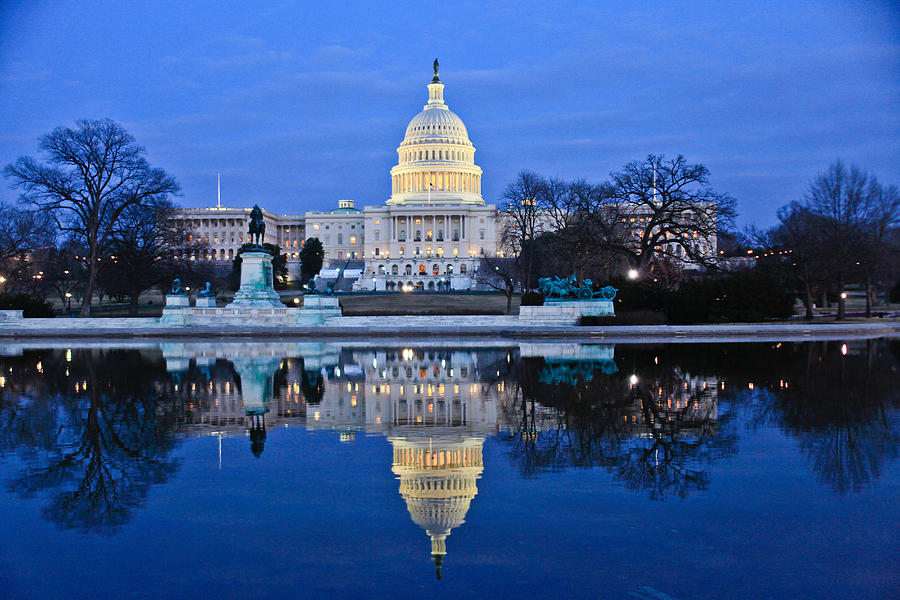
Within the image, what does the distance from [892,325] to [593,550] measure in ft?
123

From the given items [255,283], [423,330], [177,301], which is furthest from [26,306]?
[423,330]

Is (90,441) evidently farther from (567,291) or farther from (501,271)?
(501,271)

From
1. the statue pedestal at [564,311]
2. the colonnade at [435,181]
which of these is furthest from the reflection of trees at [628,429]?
the colonnade at [435,181]

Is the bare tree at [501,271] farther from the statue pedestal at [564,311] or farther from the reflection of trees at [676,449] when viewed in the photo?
the reflection of trees at [676,449]

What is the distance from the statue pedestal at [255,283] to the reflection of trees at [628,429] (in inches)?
1083

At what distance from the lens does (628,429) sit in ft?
37.4

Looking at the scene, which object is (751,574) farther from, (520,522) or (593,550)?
(520,522)

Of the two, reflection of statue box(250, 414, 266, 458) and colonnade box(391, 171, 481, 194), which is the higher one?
colonnade box(391, 171, 481, 194)

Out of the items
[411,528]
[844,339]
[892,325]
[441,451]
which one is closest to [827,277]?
[892,325]

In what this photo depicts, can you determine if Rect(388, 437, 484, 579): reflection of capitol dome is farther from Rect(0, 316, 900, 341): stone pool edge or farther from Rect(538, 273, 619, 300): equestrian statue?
Rect(538, 273, 619, 300): equestrian statue

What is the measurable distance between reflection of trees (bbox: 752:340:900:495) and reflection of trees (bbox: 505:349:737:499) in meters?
0.98

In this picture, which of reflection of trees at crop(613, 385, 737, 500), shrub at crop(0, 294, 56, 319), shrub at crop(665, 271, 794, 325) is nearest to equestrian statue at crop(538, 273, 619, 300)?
shrub at crop(665, 271, 794, 325)

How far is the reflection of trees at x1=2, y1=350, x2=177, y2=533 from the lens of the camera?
810cm

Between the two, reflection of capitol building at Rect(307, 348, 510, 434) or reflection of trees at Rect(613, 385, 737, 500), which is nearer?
reflection of trees at Rect(613, 385, 737, 500)
